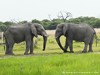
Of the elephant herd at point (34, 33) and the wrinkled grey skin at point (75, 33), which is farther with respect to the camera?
the wrinkled grey skin at point (75, 33)

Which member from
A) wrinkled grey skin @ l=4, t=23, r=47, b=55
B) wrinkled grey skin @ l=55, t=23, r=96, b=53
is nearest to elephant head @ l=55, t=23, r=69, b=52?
wrinkled grey skin @ l=55, t=23, r=96, b=53

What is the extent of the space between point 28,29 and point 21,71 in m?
12.6

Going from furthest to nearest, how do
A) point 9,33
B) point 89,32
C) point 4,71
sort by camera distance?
1. point 89,32
2. point 9,33
3. point 4,71

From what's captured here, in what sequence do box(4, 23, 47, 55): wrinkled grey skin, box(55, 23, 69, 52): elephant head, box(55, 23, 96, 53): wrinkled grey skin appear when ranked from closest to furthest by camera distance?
box(4, 23, 47, 55): wrinkled grey skin < box(55, 23, 69, 52): elephant head < box(55, 23, 96, 53): wrinkled grey skin

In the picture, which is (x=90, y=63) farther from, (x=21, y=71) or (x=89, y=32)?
(x=89, y=32)

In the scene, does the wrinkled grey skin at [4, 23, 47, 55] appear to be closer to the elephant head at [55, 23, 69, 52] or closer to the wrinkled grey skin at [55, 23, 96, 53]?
the elephant head at [55, 23, 69, 52]

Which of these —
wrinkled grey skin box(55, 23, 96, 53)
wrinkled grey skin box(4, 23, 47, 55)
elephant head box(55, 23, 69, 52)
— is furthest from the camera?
wrinkled grey skin box(55, 23, 96, 53)

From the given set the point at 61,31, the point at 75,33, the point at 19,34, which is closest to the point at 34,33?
the point at 19,34

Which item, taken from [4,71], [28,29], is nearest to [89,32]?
[28,29]

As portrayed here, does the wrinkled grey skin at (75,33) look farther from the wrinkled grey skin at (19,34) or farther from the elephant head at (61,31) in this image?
the wrinkled grey skin at (19,34)

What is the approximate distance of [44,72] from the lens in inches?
434

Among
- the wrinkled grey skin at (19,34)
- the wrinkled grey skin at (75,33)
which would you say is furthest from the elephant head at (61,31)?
the wrinkled grey skin at (19,34)

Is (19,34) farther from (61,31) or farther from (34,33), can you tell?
(61,31)

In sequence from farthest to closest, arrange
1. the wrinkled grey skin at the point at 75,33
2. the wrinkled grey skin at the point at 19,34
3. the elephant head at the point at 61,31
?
the wrinkled grey skin at the point at 75,33
the elephant head at the point at 61,31
the wrinkled grey skin at the point at 19,34
